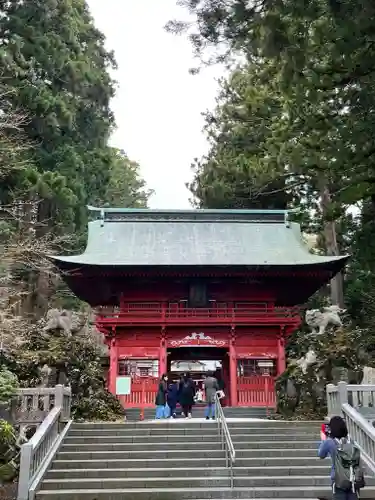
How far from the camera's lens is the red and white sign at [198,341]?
19.5 metres

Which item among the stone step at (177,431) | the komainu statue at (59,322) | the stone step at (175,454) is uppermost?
the komainu statue at (59,322)

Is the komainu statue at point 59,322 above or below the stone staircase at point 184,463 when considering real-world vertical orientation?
above

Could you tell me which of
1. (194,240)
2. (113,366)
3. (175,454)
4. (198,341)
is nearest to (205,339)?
(198,341)

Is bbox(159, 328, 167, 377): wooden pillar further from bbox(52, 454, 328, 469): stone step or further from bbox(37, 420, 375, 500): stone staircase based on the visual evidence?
bbox(52, 454, 328, 469): stone step

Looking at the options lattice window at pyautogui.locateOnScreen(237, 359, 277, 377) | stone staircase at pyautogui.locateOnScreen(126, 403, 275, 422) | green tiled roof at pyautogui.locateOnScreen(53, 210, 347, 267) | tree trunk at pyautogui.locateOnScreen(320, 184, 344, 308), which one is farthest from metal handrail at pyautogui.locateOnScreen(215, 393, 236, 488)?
tree trunk at pyautogui.locateOnScreen(320, 184, 344, 308)

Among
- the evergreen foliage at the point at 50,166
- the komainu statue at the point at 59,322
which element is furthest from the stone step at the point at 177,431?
the komainu statue at the point at 59,322

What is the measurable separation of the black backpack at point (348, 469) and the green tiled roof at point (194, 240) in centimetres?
1302

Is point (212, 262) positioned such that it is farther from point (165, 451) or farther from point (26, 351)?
point (165, 451)

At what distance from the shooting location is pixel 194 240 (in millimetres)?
22234

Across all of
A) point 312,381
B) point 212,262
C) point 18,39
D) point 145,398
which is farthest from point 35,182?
point 312,381

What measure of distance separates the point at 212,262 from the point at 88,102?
12.4 metres

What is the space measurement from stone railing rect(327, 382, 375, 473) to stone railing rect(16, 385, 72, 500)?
18.7 ft

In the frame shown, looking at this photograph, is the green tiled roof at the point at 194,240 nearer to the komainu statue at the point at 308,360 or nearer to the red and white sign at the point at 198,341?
the red and white sign at the point at 198,341

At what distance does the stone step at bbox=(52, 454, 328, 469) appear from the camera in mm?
10234
